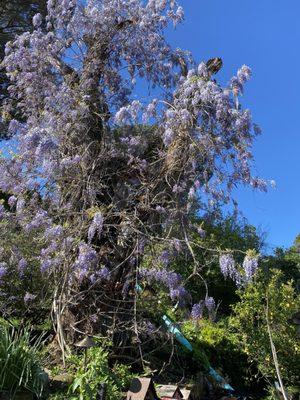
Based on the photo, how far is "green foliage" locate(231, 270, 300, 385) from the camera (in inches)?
293

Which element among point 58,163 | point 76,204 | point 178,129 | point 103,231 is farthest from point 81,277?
point 178,129

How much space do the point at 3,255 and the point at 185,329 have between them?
11.7ft

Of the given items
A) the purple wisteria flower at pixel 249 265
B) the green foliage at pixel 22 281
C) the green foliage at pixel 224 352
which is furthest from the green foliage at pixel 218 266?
the purple wisteria flower at pixel 249 265

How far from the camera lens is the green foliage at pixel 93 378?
4441 millimetres

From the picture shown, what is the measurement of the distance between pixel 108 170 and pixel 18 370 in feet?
8.71

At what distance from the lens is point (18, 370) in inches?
180

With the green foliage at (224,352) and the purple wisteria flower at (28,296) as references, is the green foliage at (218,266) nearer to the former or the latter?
the green foliage at (224,352)

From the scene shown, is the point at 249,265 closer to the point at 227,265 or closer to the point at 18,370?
the point at 227,265

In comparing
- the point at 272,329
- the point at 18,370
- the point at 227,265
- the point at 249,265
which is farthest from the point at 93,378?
the point at 272,329

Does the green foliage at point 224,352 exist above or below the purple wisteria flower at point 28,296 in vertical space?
above

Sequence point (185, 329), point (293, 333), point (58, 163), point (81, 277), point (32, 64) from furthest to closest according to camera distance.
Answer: point (185, 329) → point (293, 333) → point (32, 64) → point (58, 163) → point (81, 277)

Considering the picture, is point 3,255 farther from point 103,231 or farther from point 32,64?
point 32,64

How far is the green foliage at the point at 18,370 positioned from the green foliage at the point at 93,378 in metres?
0.32

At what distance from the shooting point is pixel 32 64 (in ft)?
22.3
